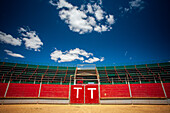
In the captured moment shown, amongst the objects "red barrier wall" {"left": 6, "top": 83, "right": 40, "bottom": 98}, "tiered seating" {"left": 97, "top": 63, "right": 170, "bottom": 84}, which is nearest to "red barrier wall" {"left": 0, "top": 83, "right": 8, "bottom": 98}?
"red barrier wall" {"left": 6, "top": 83, "right": 40, "bottom": 98}

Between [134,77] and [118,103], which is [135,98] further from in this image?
[134,77]

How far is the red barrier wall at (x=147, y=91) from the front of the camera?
54.3 feet

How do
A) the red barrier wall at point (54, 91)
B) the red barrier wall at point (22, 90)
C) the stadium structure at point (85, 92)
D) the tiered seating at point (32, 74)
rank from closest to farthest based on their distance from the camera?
1. the stadium structure at point (85, 92)
2. the red barrier wall at point (22, 90)
3. the red barrier wall at point (54, 91)
4. the tiered seating at point (32, 74)

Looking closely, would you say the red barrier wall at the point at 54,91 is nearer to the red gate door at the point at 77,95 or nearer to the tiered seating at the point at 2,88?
the red gate door at the point at 77,95

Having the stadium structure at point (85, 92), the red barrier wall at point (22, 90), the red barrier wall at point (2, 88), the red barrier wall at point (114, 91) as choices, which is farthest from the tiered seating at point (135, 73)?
the red barrier wall at point (2, 88)

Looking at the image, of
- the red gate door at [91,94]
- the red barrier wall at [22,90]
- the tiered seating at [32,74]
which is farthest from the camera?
the tiered seating at [32,74]

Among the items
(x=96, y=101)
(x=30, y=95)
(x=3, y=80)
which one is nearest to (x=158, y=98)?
(x=96, y=101)

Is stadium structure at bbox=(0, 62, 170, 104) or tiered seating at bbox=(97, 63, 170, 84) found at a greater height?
tiered seating at bbox=(97, 63, 170, 84)

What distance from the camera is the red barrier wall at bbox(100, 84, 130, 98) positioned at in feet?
57.9

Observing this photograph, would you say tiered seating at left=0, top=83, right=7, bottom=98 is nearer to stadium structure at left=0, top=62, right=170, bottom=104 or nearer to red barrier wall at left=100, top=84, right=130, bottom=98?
stadium structure at left=0, top=62, right=170, bottom=104

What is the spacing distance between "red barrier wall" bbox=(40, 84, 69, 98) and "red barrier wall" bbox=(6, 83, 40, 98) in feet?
4.63

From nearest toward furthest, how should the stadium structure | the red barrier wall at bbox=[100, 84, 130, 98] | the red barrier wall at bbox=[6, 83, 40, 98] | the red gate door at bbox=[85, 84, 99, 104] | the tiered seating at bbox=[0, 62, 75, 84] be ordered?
the stadium structure < the red gate door at bbox=[85, 84, 99, 104] < the red barrier wall at bbox=[6, 83, 40, 98] < the red barrier wall at bbox=[100, 84, 130, 98] < the tiered seating at bbox=[0, 62, 75, 84]

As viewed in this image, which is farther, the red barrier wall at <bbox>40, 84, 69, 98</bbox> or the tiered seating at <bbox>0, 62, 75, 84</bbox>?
the tiered seating at <bbox>0, 62, 75, 84</bbox>

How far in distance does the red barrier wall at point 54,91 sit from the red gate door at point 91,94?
166 inches
